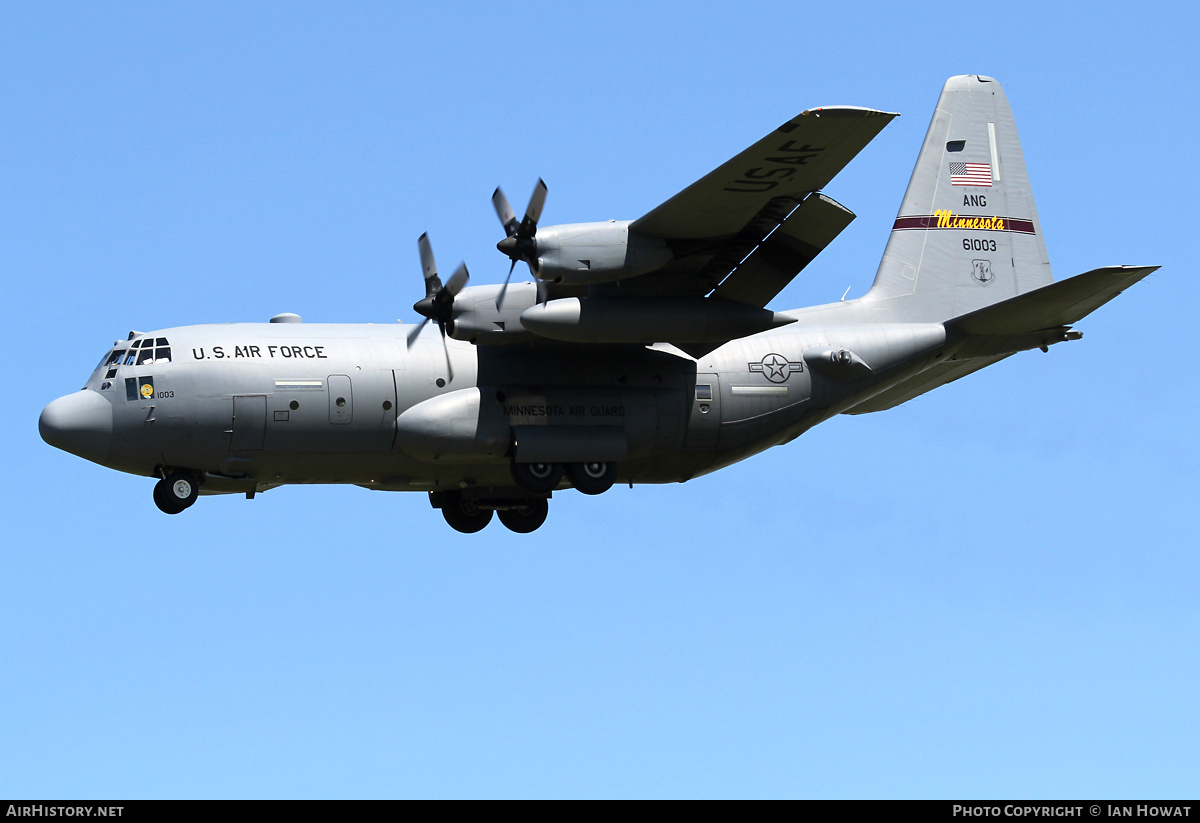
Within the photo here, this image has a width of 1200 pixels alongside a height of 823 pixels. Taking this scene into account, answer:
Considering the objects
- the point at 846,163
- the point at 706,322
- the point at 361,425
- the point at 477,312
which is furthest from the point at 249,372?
the point at 846,163

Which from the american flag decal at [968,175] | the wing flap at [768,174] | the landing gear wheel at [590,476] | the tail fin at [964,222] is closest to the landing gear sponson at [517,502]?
the landing gear wheel at [590,476]

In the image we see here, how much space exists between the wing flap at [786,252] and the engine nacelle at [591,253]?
74.0 inches

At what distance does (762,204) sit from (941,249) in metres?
6.58

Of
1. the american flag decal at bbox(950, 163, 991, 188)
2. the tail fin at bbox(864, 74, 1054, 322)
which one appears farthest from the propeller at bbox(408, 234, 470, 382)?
the american flag decal at bbox(950, 163, 991, 188)

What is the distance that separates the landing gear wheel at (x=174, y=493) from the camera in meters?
22.4

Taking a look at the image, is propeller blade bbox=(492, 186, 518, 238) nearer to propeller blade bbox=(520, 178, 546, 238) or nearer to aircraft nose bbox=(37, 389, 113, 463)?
propeller blade bbox=(520, 178, 546, 238)

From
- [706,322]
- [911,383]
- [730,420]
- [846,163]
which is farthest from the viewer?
[911,383]

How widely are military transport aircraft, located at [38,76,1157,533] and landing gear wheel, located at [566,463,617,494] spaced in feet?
0.10

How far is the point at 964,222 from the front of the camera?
2683 centimetres

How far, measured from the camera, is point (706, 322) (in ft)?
72.8

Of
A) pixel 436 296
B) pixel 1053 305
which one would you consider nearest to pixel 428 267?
pixel 436 296

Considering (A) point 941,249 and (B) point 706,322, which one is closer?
(B) point 706,322

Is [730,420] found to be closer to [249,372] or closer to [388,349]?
[388,349]
